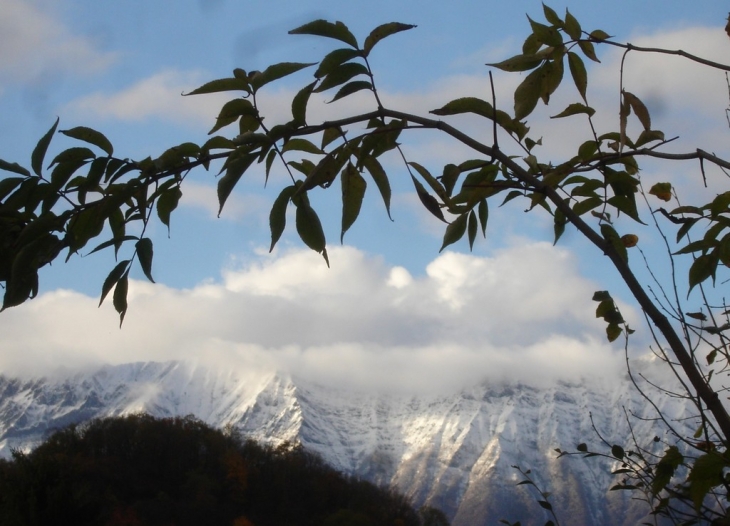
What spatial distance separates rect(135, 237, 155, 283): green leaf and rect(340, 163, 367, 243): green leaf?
0.29 metres

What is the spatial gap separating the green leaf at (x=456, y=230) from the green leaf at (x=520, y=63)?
0.27 m

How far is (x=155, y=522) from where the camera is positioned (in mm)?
37656

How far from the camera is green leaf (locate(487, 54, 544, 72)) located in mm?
1046

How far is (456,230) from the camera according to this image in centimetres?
124

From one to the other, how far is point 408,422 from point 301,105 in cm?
19027

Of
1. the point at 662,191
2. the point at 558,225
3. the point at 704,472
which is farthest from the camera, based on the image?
the point at 662,191

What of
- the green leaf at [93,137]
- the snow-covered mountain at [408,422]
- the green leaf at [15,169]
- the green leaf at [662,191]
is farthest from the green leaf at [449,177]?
the snow-covered mountain at [408,422]

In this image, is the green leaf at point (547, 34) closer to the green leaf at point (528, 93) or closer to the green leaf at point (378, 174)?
the green leaf at point (528, 93)

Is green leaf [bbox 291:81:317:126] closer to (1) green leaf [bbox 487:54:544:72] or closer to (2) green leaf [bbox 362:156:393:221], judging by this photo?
(2) green leaf [bbox 362:156:393:221]

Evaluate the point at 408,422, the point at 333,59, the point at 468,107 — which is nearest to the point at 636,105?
the point at 468,107

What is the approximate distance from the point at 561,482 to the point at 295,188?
169m

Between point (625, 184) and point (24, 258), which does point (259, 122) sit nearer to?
point (24, 258)

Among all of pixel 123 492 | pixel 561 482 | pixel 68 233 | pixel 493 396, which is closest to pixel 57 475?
pixel 123 492

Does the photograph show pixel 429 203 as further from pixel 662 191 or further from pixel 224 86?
pixel 662 191
